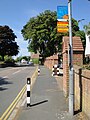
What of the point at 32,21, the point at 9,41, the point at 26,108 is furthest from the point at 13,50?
the point at 26,108

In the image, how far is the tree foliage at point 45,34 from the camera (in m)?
76.2

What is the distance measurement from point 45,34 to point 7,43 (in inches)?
619

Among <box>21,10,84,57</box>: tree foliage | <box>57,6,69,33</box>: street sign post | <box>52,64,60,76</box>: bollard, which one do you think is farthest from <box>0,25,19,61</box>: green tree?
<box>57,6,69,33</box>: street sign post

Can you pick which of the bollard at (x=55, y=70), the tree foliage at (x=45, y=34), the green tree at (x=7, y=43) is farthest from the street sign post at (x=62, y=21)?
the green tree at (x=7, y=43)

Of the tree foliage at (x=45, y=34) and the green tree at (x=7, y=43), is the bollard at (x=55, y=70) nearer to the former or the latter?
the tree foliage at (x=45, y=34)

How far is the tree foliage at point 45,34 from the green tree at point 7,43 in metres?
7.44

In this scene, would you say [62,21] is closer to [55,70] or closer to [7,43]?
[55,70]

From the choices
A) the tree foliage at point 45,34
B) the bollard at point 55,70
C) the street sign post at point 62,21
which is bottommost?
the bollard at point 55,70

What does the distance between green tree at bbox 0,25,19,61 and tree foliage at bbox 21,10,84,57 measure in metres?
7.44

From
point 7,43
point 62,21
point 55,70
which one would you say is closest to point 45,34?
point 7,43

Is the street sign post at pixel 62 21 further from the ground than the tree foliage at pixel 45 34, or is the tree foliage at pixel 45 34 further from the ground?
the tree foliage at pixel 45 34

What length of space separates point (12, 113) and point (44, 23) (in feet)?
225

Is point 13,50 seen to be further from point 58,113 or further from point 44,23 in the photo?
point 58,113

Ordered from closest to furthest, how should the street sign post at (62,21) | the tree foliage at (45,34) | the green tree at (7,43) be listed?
1. the street sign post at (62,21)
2. the tree foliage at (45,34)
3. the green tree at (7,43)
